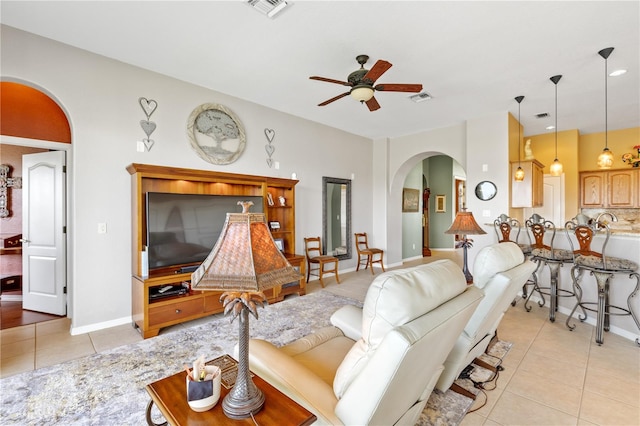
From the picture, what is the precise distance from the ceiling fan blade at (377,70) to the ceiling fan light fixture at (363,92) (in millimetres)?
116

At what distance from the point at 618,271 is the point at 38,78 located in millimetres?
6002

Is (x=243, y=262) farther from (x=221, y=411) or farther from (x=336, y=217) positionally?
(x=336, y=217)

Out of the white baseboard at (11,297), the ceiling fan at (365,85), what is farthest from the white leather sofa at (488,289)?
the white baseboard at (11,297)

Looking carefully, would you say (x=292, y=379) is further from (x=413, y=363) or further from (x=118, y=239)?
(x=118, y=239)

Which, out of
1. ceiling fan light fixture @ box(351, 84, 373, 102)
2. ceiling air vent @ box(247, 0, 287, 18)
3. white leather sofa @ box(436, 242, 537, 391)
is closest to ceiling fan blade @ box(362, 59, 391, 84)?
ceiling fan light fixture @ box(351, 84, 373, 102)

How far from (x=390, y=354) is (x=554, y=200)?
7316mm

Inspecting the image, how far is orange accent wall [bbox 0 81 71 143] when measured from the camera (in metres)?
3.06

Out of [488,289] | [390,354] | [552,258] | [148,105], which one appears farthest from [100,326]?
[552,258]

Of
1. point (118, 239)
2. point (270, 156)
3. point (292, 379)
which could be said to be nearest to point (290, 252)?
point (270, 156)

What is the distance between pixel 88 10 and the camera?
2551 mm

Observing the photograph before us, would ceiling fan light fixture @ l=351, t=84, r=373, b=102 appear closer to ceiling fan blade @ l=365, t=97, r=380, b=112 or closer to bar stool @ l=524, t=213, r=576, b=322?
ceiling fan blade @ l=365, t=97, r=380, b=112

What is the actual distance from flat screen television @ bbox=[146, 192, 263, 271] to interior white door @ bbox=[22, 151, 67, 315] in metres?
Result: 1.31

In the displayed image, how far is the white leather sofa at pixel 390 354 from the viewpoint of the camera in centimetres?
100

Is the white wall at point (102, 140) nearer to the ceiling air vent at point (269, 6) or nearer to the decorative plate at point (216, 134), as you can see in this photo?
the decorative plate at point (216, 134)
